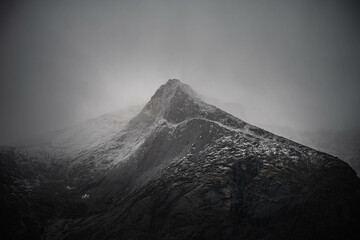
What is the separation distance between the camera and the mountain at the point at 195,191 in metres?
29.6

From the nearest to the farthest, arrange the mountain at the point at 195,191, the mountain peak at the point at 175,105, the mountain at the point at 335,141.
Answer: the mountain at the point at 195,191 → the mountain peak at the point at 175,105 → the mountain at the point at 335,141

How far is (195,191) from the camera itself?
36.6m

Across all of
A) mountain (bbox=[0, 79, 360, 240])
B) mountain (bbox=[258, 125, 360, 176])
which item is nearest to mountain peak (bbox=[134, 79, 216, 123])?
mountain (bbox=[0, 79, 360, 240])

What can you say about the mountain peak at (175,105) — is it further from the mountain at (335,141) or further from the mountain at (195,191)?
the mountain at (335,141)

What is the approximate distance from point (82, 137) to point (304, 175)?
107 m

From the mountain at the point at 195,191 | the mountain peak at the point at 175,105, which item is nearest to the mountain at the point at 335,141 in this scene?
the mountain at the point at 195,191

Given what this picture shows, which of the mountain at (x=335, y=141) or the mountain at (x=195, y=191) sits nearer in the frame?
the mountain at (x=195, y=191)

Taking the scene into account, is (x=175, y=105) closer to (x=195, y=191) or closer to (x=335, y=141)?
(x=195, y=191)

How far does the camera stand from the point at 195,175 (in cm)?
4009

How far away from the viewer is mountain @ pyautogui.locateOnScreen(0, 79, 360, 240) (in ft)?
97.2

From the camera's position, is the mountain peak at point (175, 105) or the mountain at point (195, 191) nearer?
the mountain at point (195, 191)

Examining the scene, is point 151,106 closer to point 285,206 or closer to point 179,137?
point 179,137

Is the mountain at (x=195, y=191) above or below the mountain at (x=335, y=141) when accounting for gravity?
below

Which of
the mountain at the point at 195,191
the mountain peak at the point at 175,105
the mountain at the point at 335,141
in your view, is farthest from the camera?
the mountain at the point at 335,141
